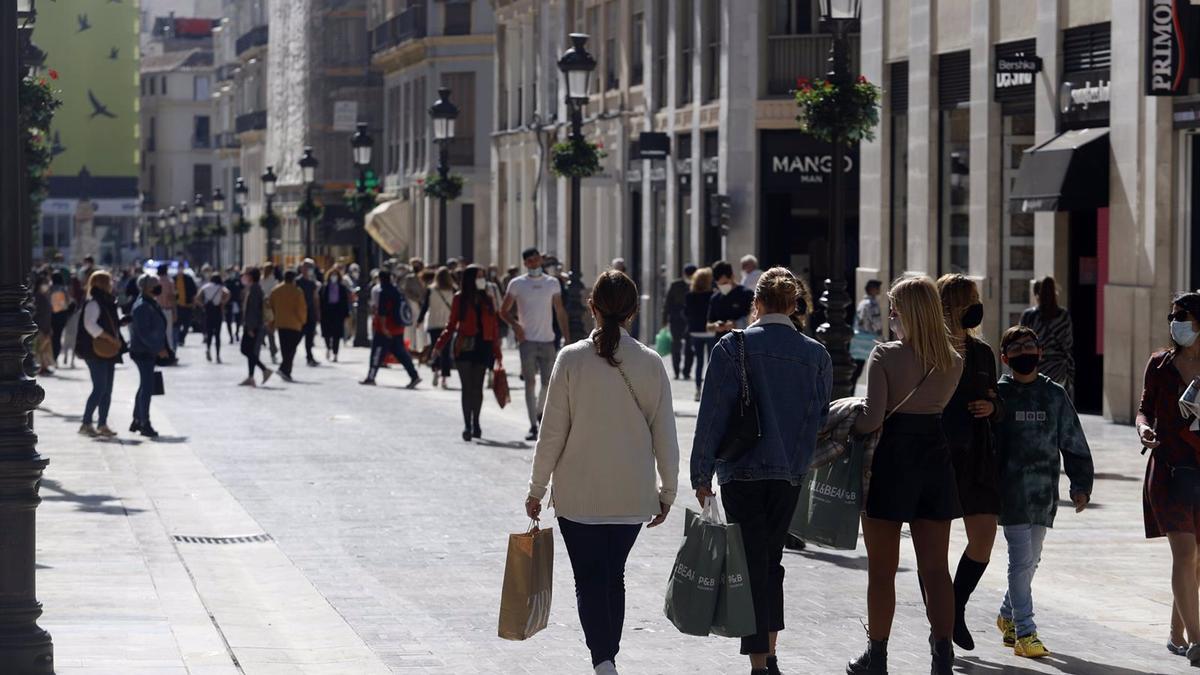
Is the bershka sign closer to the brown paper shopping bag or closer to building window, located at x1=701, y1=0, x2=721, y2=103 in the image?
the brown paper shopping bag

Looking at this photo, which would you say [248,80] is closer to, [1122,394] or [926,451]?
[1122,394]

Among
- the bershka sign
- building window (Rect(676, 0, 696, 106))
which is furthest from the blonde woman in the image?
building window (Rect(676, 0, 696, 106))

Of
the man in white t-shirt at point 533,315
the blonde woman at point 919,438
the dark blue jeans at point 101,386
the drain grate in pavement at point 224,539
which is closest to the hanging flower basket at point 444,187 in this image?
the dark blue jeans at point 101,386

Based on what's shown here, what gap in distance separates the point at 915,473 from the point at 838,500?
37 centimetres

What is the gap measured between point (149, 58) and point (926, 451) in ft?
512

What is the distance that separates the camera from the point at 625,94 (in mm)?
44906

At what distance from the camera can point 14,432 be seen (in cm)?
885

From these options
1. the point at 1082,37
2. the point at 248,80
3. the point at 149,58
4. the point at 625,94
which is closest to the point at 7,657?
the point at 1082,37

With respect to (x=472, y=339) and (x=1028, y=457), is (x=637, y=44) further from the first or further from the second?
(x=1028, y=457)

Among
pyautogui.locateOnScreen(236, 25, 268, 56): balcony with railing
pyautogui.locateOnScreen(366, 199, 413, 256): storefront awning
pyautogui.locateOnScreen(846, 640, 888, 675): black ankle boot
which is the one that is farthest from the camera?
pyautogui.locateOnScreen(236, 25, 268, 56): balcony with railing

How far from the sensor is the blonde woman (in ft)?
29.3

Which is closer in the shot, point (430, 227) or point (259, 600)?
point (259, 600)

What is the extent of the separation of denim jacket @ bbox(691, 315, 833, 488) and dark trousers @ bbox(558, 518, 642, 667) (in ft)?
1.35

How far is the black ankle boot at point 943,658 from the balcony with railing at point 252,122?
93871 millimetres
